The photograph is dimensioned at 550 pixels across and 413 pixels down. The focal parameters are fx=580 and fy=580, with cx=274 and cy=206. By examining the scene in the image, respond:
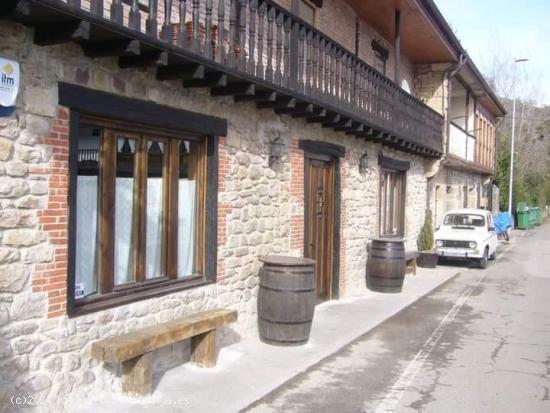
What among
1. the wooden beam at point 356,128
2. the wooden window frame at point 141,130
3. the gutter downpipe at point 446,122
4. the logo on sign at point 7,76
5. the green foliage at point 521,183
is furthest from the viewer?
the green foliage at point 521,183

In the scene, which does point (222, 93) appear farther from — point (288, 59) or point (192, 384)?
point (192, 384)

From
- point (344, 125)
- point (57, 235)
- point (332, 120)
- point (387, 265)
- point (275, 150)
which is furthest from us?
point (387, 265)

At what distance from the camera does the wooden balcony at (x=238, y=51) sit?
4211mm

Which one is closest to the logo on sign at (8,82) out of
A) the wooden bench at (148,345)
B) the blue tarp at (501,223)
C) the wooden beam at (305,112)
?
the wooden bench at (148,345)

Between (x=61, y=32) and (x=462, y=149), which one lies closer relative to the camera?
(x=61, y=32)

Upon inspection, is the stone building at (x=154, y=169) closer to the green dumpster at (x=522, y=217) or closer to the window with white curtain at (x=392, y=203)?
the window with white curtain at (x=392, y=203)

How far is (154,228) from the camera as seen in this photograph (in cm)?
594

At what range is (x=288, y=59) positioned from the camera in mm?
7551

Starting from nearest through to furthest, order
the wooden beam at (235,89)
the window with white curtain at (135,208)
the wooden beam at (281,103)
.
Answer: the window with white curtain at (135,208), the wooden beam at (235,89), the wooden beam at (281,103)

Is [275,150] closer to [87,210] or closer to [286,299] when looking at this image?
[286,299]

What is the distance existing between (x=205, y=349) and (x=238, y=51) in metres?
3.29

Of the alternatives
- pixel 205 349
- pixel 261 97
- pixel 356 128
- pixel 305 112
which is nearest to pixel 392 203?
pixel 356 128

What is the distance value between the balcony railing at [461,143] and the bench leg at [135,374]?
1519 cm

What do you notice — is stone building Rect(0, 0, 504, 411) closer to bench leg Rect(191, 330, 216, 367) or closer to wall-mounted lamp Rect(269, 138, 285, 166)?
wall-mounted lamp Rect(269, 138, 285, 166)
